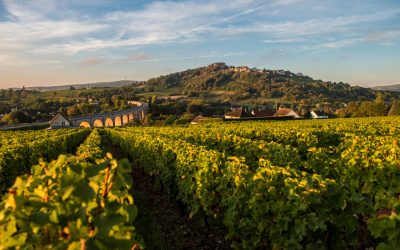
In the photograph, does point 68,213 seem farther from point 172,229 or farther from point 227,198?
point 172,229

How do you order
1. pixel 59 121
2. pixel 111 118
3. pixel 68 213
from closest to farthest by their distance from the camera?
1. pixel 68 213
2. pixel 59 121
3. pixel 111 118

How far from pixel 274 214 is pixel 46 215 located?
4.30 metres

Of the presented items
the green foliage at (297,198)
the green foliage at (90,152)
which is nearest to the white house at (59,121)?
the green foliage at (90,152)

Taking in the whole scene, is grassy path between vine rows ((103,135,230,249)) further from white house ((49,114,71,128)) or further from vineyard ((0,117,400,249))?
white house ((49,114,71,128))

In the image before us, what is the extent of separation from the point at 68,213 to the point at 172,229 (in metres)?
8.08

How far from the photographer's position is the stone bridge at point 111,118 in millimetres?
97438

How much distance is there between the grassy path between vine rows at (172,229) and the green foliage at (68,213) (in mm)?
5472

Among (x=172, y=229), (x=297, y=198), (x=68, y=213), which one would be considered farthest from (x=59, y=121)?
(x=68, y=213)

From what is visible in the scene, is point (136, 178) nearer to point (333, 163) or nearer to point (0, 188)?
point (0, 188)

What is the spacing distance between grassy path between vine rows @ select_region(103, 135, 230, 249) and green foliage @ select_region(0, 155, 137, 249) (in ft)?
18.0

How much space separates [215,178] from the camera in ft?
29.2

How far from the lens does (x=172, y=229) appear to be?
10.5 metres

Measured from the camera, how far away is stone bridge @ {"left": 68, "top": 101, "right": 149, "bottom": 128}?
97.4m

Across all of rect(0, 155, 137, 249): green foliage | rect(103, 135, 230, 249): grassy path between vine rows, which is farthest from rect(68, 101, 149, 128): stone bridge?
rect(0, 155, 137, 249): green foliage
